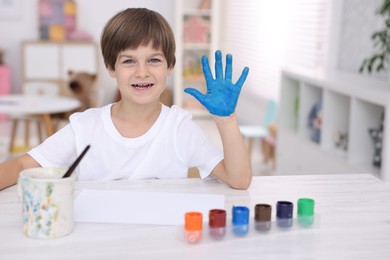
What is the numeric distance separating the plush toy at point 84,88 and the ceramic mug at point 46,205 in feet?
12.2

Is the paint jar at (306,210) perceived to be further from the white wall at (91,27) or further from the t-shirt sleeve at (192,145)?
the white wall at (91,27)

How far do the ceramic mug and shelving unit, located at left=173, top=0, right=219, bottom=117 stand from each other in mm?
5148

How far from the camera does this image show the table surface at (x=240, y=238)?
87 centimetres

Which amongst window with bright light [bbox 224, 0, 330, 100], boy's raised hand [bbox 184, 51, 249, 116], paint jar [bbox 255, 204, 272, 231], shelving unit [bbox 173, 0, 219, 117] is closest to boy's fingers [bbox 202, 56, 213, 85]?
boy's raised hand [bbox 184, 51, 249, 116]

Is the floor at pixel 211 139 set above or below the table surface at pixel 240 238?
below

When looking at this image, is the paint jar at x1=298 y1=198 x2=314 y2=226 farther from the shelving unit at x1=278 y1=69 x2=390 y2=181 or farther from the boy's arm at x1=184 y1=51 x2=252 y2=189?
the shelving unit at x1=278 y1=69 x2=390 y2=181

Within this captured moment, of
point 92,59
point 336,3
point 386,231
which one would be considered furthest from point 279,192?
point 92,59

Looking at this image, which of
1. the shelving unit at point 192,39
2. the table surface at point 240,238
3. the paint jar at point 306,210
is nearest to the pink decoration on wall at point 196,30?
the shelving unit at point 192,39

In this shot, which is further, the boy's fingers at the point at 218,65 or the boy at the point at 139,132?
the boy at the point at 139,132

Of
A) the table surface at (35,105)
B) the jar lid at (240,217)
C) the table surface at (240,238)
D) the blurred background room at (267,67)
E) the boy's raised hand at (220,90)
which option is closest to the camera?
the table surface at (240,238)

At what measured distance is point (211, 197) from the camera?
1.14 metres

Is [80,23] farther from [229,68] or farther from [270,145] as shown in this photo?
[229,68]

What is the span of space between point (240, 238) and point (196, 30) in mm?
5290

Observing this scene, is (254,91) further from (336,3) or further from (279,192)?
(279,192)
